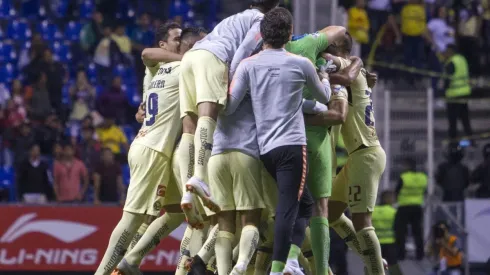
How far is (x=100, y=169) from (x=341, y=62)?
869cm

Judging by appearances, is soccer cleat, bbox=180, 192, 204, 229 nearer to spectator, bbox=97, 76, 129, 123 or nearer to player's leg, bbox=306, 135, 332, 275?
player's leg, bbox=306, 135, 332, 275

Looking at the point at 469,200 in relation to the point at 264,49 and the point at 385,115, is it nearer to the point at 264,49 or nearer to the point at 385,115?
the point at 385,115

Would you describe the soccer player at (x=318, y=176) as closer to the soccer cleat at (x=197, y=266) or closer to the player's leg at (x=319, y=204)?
the player's leg at (x=319, y=204)

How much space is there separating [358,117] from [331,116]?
1028mm

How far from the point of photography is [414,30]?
25.1 meters

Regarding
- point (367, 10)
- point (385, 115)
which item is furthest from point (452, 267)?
point (367, 10)

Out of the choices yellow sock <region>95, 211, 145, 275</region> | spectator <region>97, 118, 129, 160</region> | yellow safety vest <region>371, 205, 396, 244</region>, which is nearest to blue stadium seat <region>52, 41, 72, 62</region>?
spectator <region>97, 118, 129, 160</region>

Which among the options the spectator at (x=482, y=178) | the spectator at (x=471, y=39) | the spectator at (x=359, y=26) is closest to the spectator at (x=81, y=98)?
the spectator at (x=359, y=26)

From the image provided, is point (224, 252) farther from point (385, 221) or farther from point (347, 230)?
point (385, 221)

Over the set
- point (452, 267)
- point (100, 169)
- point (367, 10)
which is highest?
point (367, 10)

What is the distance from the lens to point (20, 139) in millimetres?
20766

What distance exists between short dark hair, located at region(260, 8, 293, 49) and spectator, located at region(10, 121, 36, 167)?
1015 cm

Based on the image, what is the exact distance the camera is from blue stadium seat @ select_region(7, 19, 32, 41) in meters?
24.5

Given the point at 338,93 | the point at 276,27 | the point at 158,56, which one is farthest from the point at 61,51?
the point at 276,27
